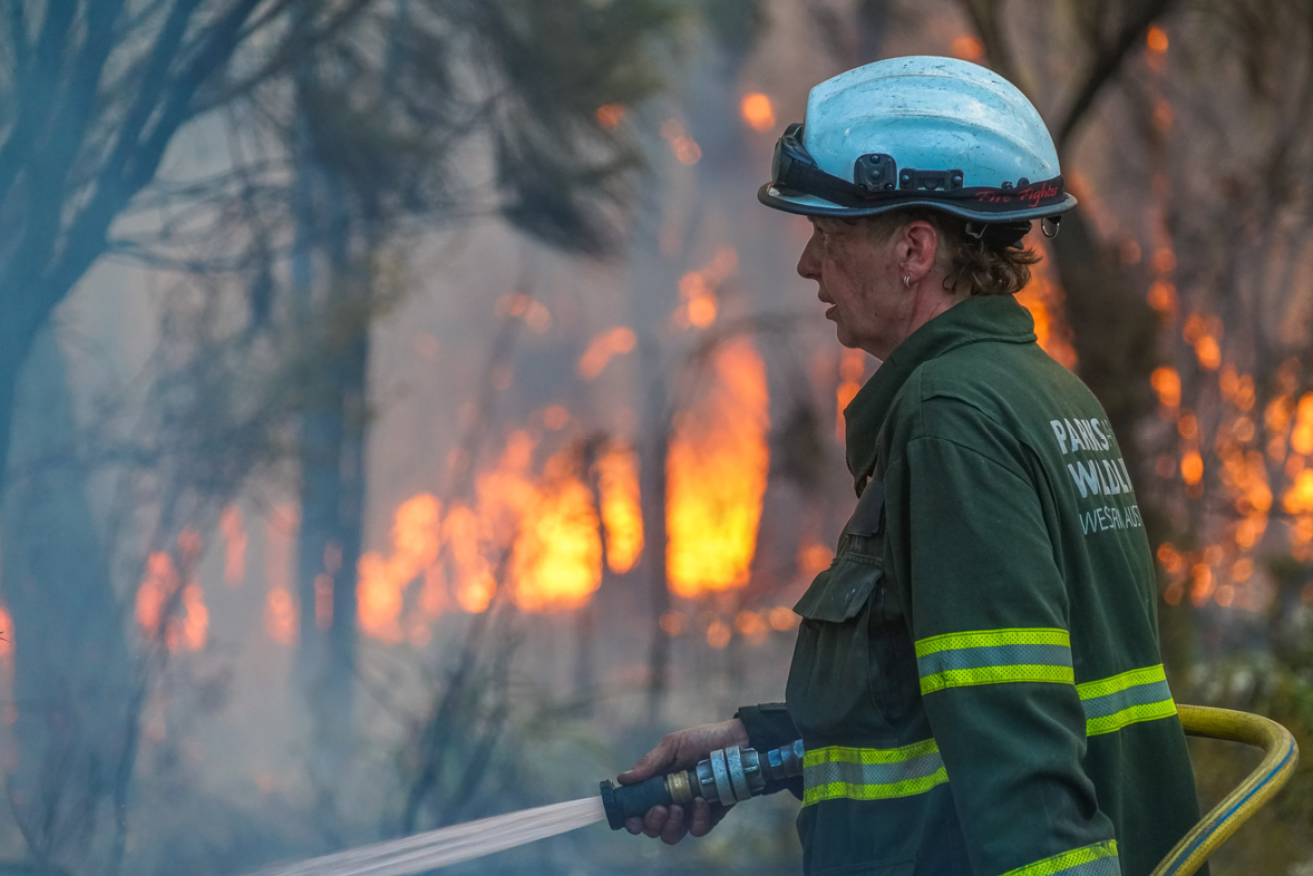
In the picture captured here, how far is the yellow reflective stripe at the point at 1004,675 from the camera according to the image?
1.09 meters

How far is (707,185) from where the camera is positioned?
4.89 metres

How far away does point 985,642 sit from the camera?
43.2 inches

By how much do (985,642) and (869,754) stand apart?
9.5 inches

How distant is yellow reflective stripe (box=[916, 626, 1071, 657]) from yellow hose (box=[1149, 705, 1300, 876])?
332 millimetres

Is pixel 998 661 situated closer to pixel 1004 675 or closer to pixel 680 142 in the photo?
pixel 1004 675

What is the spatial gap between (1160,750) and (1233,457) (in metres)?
4.96

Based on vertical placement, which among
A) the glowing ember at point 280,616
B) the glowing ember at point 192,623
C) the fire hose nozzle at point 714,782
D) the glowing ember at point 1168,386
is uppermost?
the glowing ember at point 1168,386

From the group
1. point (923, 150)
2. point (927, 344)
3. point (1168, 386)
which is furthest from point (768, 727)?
point (1168, 386)

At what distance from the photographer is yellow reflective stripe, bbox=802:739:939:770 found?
123 centimetres

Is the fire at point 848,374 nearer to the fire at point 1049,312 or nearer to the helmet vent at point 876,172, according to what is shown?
the fire at point 1049,312

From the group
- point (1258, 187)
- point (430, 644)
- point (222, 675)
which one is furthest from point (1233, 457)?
point (222, 675)

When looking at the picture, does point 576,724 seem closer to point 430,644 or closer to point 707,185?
point 430,644

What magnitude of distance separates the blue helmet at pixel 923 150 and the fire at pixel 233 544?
2102 millimetres

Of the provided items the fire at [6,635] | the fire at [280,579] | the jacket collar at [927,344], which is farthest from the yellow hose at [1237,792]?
the fire at [280,579]
